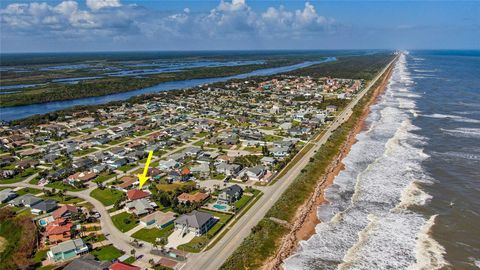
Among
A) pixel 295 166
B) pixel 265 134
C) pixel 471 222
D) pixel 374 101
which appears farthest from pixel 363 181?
pixel 374 101

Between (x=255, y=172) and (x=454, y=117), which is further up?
(x=454, y=117)

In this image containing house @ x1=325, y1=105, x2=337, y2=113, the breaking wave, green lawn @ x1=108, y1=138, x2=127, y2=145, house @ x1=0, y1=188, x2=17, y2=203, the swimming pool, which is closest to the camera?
the breaking wave

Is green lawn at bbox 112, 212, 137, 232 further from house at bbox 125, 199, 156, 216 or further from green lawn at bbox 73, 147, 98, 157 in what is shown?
green lawn at bbox 73, 147, 98, 157

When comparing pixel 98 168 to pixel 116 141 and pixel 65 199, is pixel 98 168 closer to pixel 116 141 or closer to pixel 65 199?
pixel 65 199

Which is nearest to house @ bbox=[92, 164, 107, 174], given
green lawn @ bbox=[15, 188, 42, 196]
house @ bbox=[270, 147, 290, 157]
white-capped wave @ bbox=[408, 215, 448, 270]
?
green lawn @ bbox=[15, 188, 42, 196]

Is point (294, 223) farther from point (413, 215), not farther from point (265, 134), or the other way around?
point (265, 134)

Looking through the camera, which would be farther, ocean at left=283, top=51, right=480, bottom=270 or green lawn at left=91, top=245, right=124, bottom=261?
ocean at left=283, top=51, right=480, bottom=270

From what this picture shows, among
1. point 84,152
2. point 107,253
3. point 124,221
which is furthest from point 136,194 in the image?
point 84,152
